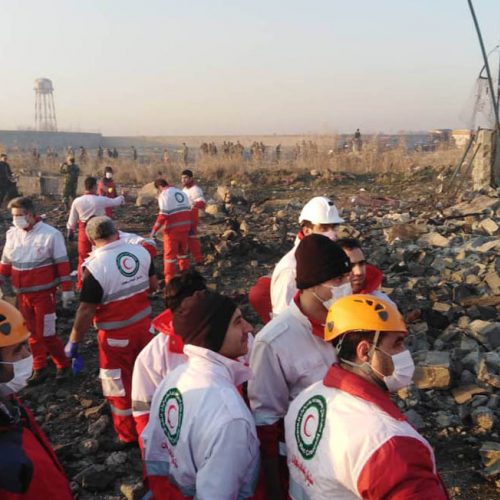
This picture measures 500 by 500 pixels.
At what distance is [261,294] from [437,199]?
1197 cm

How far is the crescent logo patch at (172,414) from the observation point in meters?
2.12

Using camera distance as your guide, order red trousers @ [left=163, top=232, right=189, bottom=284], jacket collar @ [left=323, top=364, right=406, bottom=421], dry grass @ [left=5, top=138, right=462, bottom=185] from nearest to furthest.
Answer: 1. jacket collar @ [left=323, top=364, right=406, bottom=421]
2. red trousers @ [left=163, top=232, right=189, bottom=284]
3. dry grass @ [left=5, top=138, right=462, bottom=185]

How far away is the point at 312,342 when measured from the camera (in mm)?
2680

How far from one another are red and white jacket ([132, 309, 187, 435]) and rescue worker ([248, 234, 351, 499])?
502 mm

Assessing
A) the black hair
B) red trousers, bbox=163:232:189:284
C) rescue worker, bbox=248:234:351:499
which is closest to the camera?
rescue worker, bbox=248:234:351:499

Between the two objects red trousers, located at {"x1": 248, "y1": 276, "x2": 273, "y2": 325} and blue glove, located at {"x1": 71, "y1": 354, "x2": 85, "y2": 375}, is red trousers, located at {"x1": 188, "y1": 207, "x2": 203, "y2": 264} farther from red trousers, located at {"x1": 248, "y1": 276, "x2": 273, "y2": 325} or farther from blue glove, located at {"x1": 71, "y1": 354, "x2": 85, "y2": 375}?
red trousers, located at {"x1": 248, "y1": 276, "x2": 273, "y2": 325}

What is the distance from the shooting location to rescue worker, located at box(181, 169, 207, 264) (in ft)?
32.2

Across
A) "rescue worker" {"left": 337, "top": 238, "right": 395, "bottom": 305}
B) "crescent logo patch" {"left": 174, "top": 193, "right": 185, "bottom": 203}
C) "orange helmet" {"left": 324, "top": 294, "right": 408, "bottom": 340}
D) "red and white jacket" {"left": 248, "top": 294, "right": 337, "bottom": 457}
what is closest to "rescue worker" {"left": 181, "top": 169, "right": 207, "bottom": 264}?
"crescent logo patch" {"left": 174, "top": 193, "right": 185, "bottom": 203}

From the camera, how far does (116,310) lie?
174 inches

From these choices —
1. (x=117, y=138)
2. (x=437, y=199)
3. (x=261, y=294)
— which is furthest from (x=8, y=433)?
(x=117, y=138)

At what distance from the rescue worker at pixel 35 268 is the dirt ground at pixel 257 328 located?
18.5 inches

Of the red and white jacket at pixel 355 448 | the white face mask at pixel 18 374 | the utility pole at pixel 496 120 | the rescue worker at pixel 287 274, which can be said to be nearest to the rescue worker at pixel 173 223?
the rescue worker at pixel 287 274

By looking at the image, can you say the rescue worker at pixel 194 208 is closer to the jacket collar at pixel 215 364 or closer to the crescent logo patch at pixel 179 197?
the crescent logo patch at pixel 179 197

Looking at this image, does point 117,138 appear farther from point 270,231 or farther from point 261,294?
point 261,294
